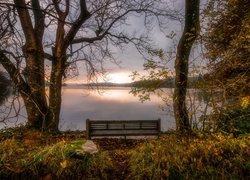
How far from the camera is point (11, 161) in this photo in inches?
185

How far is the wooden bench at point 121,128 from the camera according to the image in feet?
36.2

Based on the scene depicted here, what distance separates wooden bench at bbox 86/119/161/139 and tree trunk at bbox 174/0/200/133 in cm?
245

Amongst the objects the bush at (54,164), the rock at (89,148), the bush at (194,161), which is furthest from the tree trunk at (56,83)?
the bush at (194,161)

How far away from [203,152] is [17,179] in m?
2.98

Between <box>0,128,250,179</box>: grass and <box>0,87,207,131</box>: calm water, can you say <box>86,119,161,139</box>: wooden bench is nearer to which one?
<box>0,87,207,131</box>: calm water

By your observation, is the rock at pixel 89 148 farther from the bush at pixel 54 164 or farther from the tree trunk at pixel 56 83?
the tree trunk at pixel 56 83

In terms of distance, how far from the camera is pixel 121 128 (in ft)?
36.7

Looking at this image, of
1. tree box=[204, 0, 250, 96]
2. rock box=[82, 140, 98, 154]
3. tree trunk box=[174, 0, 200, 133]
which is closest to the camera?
rock box=[82, 140, 98, 154]

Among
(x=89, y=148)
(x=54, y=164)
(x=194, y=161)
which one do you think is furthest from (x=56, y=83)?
(x=194, y=161)

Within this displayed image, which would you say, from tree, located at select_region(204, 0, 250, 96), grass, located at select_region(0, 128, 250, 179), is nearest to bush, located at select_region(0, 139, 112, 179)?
grass, located at select_region(0, 128, 250, 179)

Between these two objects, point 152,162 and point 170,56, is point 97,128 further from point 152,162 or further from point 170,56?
point 152,162

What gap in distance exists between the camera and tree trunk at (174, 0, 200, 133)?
28.7ft

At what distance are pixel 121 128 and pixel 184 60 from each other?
377cm

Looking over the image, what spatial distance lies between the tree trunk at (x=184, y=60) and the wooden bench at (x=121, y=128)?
2.45m
